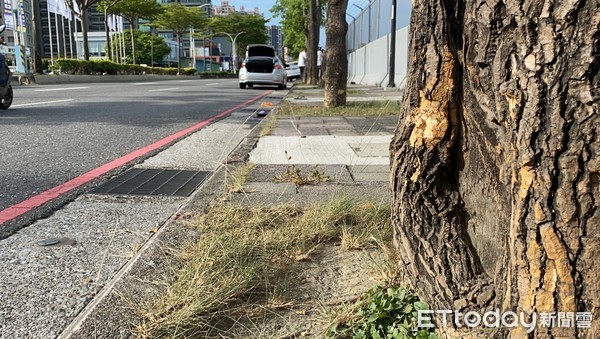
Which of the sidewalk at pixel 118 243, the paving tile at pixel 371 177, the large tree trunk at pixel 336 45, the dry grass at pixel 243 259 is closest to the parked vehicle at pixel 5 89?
the sidewalk at pixel 118 243

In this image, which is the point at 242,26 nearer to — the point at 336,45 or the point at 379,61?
Result: the point at 379,61

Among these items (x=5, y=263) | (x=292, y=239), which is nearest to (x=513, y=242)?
(x=292, y=239)

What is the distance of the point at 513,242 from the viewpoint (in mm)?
1367

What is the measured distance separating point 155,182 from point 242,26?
Answer: 72498 mm

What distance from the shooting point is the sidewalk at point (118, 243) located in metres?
1.82

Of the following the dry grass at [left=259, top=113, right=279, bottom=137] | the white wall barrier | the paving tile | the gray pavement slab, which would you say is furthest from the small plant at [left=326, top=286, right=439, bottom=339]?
the white wall barrier

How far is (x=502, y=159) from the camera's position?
146 centimetres

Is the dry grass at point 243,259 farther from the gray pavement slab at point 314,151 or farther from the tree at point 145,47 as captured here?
the tree at point 145,47

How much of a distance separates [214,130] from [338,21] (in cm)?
320

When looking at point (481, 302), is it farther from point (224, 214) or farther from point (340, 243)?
point (224, 214)

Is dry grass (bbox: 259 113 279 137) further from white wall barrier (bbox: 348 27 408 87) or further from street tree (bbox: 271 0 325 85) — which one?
street tree (bbox: 271 0 325 85)

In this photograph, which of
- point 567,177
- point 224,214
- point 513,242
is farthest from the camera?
point 224,214

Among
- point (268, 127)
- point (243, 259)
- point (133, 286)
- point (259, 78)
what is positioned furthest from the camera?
point (259, 78)

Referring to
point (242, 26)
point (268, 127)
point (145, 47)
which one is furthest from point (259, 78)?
point (145, 47)
